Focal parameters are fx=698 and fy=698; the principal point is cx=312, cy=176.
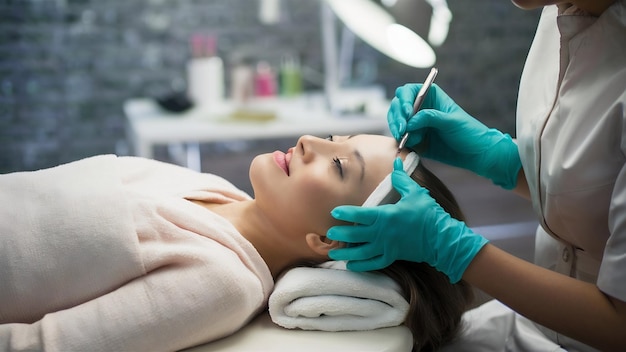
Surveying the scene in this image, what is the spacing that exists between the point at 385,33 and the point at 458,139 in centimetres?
58

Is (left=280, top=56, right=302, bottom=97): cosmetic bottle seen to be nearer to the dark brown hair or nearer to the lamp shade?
the lamp shade

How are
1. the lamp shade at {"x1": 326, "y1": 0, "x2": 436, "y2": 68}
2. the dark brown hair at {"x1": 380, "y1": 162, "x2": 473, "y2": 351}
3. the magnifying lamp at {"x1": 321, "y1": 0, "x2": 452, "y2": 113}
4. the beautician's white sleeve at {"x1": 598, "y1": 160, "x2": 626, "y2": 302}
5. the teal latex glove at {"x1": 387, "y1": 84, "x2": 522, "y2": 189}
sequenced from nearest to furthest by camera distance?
the beautician's white sleeve at {"x1": 598, "y1": 160, "x2": 626, "y2": 302} → the dark brown hair at {"x1": 380, "y1": 162, "x2": 473, "y2": 351} → the teal latex glove at {"x1": 387, "y1": 84, "x2": 522, "y2": 189} → the magnifying lamp at {"x1": 321, "y1": 0, "x2": 452, "y2": 113} → the lamp shade at {"x1": 326, "y1": 0, "x2": 436, "y2": 68}

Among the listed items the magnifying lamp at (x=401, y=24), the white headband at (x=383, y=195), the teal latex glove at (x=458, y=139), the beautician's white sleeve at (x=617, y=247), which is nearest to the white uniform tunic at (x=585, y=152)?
the beautician's white sleeve at (x=617, y=247)

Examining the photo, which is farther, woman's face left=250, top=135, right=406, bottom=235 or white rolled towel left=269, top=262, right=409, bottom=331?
woman's face left=250, top=135, right=406, bottom=235

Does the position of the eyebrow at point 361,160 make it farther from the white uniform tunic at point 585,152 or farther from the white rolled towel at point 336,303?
the white uniform tunic at point 585,152

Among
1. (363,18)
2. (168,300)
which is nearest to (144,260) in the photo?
(168,300)

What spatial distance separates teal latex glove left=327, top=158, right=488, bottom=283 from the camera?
3.81 feet

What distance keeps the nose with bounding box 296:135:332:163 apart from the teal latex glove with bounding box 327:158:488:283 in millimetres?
207

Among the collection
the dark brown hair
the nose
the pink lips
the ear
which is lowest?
the dark brown hair

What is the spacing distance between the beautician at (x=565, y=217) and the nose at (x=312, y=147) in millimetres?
141

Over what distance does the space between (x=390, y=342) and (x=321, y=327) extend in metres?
0.12

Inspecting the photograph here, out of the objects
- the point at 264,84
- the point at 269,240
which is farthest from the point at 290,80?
the point at 269,240

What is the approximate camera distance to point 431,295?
1.32 m

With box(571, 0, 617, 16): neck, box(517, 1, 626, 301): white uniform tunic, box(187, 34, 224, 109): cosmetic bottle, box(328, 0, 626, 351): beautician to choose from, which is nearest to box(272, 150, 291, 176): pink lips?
box(328, 0, 626, 351): beautician
